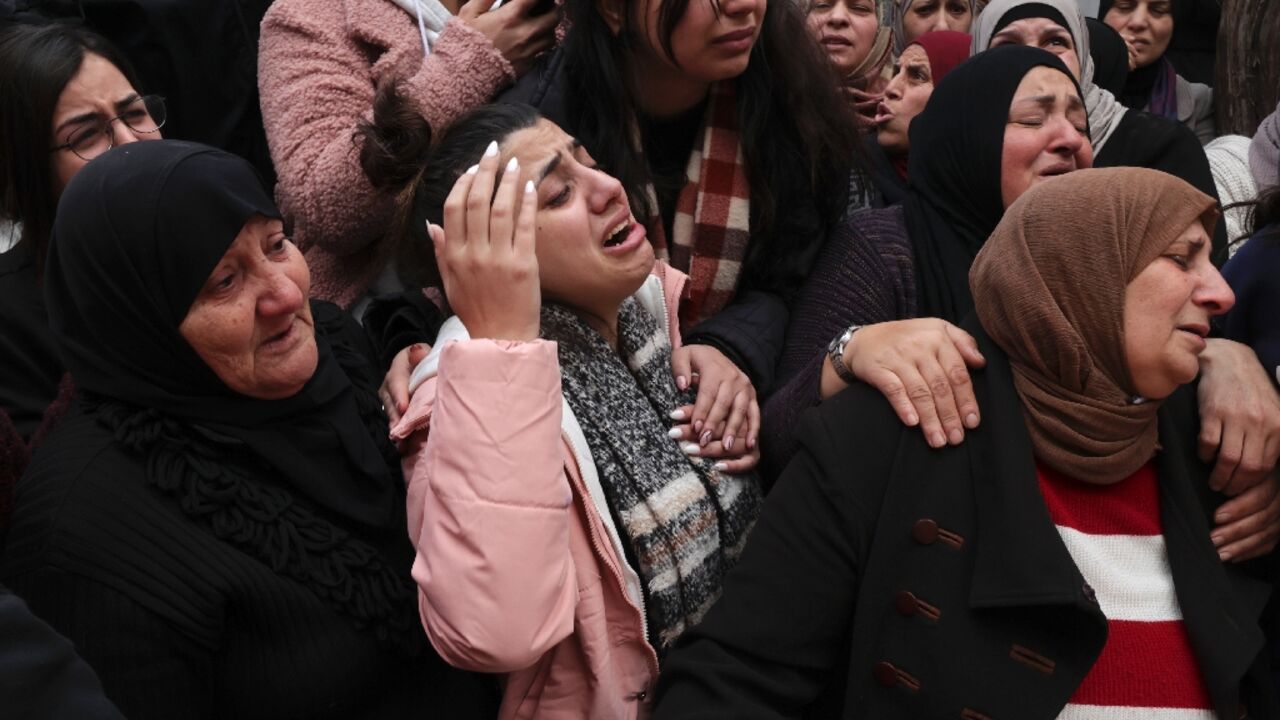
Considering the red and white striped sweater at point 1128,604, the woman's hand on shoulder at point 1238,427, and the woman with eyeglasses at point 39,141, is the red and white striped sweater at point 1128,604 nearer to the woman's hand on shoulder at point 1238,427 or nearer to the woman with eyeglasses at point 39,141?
the woman's hand on shoulder at point 1238,427

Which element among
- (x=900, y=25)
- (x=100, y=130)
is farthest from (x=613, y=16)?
(x=900, y=25)

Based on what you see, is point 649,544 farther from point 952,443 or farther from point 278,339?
point 278,339

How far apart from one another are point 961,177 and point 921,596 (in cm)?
122

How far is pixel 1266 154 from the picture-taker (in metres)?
3.52

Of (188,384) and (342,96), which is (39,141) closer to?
(342,96)

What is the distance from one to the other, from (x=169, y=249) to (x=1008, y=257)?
51.7 inches

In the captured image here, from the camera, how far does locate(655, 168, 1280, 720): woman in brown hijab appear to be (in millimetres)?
1925

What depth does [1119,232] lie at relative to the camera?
6.58 ft

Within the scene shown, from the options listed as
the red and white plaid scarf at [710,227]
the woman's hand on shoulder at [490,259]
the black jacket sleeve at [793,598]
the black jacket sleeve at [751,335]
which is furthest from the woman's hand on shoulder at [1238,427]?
the woman's hand on shoulder at [490,259]

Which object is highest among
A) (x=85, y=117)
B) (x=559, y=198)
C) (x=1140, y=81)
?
(x=559, y=198)

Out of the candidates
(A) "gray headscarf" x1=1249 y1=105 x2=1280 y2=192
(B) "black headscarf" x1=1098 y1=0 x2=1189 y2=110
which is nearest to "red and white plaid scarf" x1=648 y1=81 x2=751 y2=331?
(A) "gray headscarf" x1=1249 y1=105 x2=1280 y2=192

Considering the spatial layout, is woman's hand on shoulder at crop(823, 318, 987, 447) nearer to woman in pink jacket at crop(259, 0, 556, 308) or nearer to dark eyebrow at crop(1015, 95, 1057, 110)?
dark eyebrow at crop(1015, 95, 1057, 110)

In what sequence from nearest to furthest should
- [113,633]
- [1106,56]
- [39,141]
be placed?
[113,633]
[39,141]
[1106,56]

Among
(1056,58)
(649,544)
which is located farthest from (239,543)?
(1056,58)
